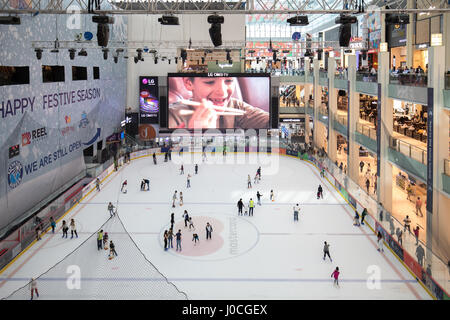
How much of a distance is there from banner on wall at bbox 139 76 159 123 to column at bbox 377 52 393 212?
22.0 metres

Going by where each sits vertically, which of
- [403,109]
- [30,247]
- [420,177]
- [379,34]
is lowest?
[30,247]

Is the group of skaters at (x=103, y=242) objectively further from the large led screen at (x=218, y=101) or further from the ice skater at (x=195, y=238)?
the large led screen at (x=218, y=101)

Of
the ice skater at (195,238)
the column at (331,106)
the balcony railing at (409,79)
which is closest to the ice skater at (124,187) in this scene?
the ice skater at (195,238)

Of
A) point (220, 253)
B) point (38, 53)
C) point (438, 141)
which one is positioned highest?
point (38, 53)

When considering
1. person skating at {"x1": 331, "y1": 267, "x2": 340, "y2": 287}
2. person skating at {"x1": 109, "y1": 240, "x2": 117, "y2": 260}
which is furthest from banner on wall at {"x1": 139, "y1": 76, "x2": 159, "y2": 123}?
person skating at {"x1": 331, "y1": 267, "x2": 340, "y2": 287}

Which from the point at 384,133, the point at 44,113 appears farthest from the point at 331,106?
the point at 44,113

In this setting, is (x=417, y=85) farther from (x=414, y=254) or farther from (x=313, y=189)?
(x=313, y=189)

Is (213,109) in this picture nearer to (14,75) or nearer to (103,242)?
(14,75)

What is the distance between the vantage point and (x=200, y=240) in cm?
1878

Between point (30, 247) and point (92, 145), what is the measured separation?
16036 millimetres

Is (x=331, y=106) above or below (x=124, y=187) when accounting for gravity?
above

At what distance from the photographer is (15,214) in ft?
68.0

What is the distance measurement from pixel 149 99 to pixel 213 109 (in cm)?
620
